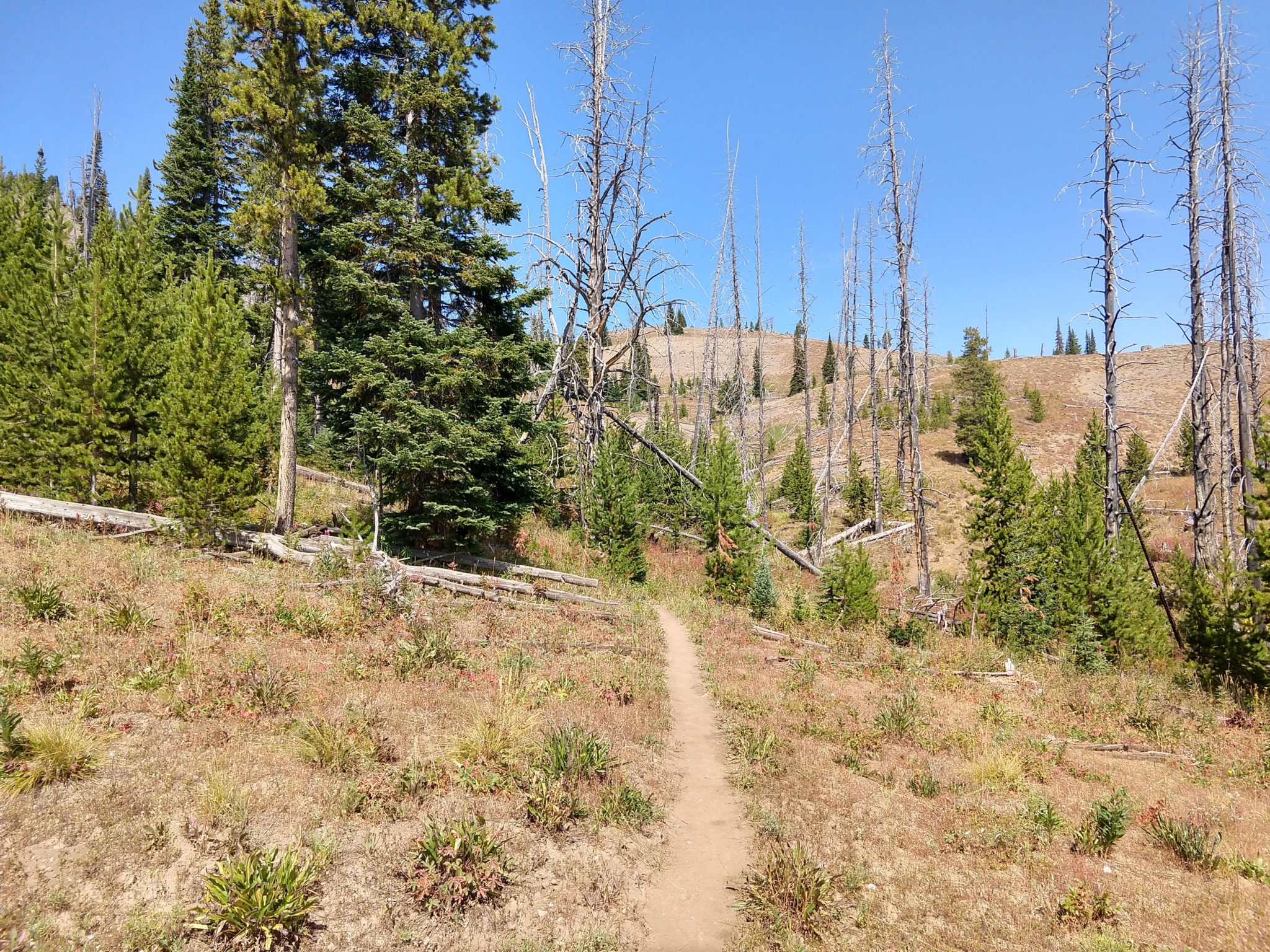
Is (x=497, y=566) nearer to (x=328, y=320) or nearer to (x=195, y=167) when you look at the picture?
(x=328, y=320)

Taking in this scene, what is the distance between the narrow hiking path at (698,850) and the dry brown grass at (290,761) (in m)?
0.24

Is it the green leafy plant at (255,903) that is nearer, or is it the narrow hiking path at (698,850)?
the green leafy plant at (255,903)

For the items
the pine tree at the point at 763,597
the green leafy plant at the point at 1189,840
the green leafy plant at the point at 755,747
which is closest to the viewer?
the green leafy plant at the point at 1189,840

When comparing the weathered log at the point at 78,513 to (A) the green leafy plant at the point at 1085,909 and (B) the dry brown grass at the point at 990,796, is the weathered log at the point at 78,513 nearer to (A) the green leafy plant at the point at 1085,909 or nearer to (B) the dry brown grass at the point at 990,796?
(B) the dry brown grass at the point at 990,796

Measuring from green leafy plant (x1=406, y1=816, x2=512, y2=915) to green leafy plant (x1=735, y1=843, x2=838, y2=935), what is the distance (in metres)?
2.26

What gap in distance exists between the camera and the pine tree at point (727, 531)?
19.8 meters

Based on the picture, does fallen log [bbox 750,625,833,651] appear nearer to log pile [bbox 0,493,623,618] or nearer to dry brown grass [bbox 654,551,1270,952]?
dry brown grass [bbox 654,551,1270,952]

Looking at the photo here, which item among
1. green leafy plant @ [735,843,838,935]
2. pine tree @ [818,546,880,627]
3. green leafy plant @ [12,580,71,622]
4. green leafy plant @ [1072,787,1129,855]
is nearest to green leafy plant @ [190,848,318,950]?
green leafy plant @ [735,843,838,935]

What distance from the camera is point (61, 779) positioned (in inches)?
207

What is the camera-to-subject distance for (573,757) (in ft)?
22.2

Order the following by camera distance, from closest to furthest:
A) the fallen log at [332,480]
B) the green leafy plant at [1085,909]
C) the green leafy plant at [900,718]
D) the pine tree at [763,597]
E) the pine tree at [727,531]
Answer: the green leafy plant at [1085,909], the green leafy plant at [900,718], the pine tree at [763,597], the pine tree at [727,531], the fallen log at [332,480]

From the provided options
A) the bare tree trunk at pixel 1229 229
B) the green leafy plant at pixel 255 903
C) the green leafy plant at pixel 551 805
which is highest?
the bare tree trunk at pixel 1229 229

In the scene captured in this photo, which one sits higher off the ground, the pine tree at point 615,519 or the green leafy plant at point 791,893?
the pine tree at point 615,519

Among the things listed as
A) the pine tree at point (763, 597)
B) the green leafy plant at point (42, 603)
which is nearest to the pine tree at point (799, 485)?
the pine tree at point (763, 597)
